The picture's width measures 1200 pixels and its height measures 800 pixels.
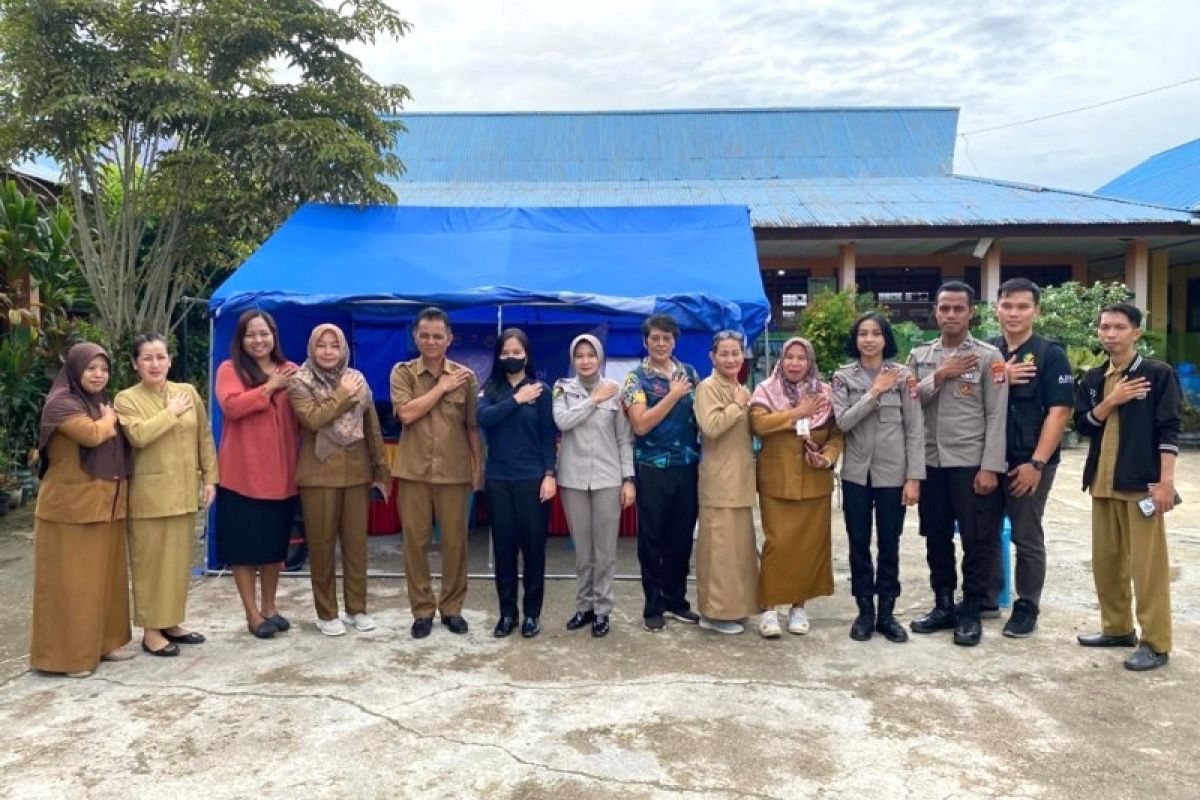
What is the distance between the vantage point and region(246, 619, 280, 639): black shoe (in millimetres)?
4047

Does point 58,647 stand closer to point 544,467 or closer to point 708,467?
point 544,467

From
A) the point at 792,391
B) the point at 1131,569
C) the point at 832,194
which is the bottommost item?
the point at 1131,569

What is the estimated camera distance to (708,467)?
4.03 m

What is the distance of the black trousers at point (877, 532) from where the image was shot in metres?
3.91

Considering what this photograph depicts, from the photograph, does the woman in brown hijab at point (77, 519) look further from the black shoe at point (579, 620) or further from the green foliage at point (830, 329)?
the green foliage at point (830, 329)

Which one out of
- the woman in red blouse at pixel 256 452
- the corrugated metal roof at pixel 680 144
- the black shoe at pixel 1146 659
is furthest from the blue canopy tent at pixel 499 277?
the corrugated metal roof at pixel 680 144

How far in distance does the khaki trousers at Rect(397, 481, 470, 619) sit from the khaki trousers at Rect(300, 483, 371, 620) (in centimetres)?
21

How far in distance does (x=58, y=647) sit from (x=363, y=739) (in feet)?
4.91

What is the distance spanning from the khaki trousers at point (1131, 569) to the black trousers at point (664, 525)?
1774 millimetres

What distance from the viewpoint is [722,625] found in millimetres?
4141

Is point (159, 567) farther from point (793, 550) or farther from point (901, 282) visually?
point (901, 282)

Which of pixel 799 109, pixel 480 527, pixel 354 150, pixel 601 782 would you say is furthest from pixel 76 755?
pixel 799 109

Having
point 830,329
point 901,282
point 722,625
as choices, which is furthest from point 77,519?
point 901,282

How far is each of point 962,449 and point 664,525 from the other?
1.38 meters
